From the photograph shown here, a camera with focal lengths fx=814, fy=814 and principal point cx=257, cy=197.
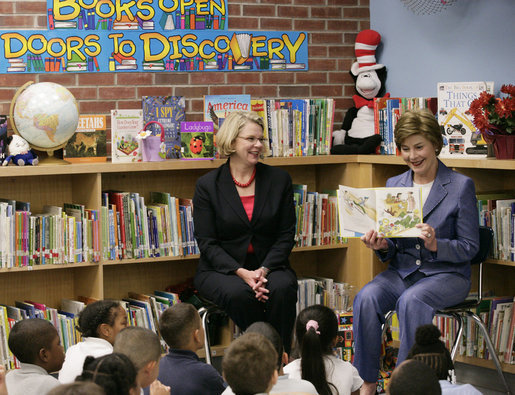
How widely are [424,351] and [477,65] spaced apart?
81.5 inches

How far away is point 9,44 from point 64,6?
0.35 m

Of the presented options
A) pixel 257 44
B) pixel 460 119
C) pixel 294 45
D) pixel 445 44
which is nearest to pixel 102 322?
pixel 460 119

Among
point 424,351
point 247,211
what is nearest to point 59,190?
point 247,211

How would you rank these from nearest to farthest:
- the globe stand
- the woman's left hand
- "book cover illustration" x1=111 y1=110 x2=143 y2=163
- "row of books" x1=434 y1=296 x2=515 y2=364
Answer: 1. the woman's left hand
2. "row of books" x1=434 y1=296 x2=515 y2=364
3. the globe stand
4. "book cover illustration" x1=111 y1=110 x2=143 y2=163

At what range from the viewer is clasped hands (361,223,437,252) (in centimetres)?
345

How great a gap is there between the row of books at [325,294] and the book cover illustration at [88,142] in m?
1.32

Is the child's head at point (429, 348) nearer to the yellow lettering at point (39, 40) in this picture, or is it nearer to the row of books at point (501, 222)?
the row of books at point (501, 222)

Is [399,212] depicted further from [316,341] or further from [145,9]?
[145,9]

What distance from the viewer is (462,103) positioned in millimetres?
4074

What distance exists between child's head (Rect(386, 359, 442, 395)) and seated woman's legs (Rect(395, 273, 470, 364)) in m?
1.24

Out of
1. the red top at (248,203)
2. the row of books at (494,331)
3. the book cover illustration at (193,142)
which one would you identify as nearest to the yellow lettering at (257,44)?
the book cover illustration at (193,142)

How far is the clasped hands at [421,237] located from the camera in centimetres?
345

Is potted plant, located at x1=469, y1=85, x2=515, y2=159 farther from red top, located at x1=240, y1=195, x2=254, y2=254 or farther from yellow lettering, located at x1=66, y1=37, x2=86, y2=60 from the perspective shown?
yellow lettering, located at x1=66, y1=37, x2=86, y2=60

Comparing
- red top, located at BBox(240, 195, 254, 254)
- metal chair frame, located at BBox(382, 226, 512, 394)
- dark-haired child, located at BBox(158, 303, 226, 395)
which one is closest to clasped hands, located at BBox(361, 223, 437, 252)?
metal chair frame, located at BBox(382, 226, 512, 394)
